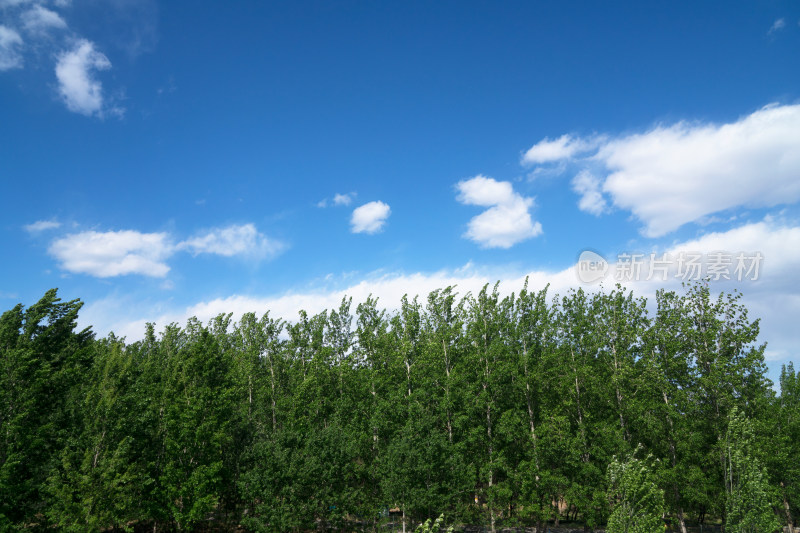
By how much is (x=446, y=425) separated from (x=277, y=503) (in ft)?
56.5

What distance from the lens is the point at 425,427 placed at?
116ft

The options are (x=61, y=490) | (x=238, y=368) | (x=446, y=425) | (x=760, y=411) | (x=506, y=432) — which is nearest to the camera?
(x=61, y=490)

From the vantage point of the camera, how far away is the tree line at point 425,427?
30.8m

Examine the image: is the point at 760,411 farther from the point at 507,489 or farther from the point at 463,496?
the point at 463,496

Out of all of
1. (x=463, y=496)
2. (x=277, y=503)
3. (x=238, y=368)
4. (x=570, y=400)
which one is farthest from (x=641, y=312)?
(x=238, y=368)

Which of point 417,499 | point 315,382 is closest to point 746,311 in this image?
point 417,499

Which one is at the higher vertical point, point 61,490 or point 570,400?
point 570,400

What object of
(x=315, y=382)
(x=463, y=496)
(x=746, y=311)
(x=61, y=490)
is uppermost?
(x=746, y=311)

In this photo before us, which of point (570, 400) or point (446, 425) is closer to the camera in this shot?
point (570, 400)

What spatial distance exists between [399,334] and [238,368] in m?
18.4

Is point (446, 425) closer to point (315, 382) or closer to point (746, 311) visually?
point (315, 382)

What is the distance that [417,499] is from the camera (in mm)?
31750

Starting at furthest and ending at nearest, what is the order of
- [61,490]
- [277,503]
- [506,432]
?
1. [506,432]
2. [277,503]
3. [61,490]

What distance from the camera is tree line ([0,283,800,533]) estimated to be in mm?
30828
